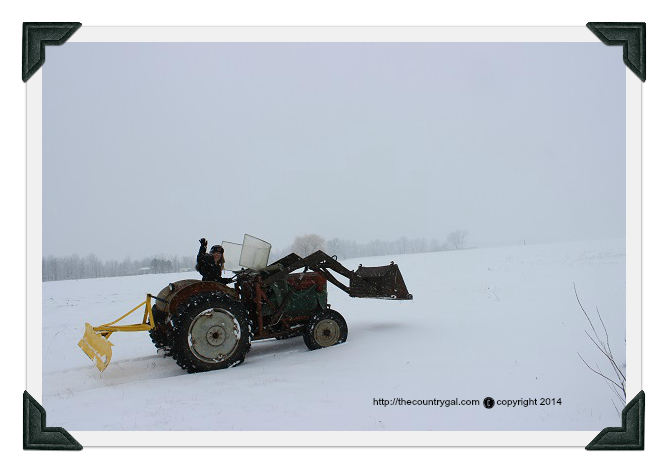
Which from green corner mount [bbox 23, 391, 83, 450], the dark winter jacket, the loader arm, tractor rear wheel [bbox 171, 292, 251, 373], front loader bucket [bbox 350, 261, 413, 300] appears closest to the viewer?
green corner mount [bbox 23, 391, 83, 450]

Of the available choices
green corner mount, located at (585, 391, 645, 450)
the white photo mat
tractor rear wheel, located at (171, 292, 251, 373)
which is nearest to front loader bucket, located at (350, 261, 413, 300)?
tractor rear wheel, located at (171, 292, 251, 373)

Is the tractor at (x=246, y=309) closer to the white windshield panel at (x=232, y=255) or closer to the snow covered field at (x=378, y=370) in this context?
the white windshield panel at (x=232, y=255)

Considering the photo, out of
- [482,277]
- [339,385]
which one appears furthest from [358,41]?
[482,277]

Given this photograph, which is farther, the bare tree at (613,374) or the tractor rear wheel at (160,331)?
the tractor rear wheel at (160,331)

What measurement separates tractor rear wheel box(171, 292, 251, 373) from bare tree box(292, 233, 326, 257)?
120 centimetres

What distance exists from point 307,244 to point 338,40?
2988 millimetres

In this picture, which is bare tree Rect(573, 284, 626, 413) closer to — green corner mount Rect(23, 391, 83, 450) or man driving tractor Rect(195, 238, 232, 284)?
man driving tractor Rect(195, 238, 232, 284)

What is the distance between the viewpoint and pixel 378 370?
19.2 feet

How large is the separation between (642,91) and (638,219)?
4.25ft

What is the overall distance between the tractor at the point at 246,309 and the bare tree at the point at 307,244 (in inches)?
7.5

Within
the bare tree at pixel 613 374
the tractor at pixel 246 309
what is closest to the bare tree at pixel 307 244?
the tractor at pixel 246 309

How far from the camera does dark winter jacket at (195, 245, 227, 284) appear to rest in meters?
6.89

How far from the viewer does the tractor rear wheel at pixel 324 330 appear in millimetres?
7520

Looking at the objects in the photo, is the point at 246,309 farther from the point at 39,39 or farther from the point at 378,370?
the point at 39,39
